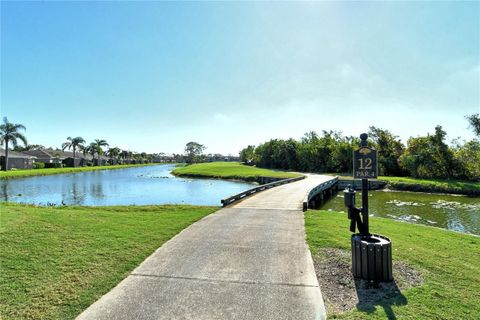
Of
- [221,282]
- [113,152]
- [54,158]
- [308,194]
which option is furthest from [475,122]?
[113,152]

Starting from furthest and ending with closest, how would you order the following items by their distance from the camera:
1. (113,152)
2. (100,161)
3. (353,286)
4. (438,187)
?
(113,152) < (100,161) < (438,187) < (353,286)

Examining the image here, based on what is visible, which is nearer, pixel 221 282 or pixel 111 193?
pixel 221 282

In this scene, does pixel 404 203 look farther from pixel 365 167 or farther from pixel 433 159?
pixel 365 167

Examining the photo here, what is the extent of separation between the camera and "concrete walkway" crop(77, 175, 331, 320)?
425 centimetres

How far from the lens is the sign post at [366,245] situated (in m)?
5.18

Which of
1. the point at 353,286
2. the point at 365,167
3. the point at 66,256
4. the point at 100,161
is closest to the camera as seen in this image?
the point at 353,286

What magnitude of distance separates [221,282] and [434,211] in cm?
1777

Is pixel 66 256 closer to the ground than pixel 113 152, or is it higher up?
closer to the ground

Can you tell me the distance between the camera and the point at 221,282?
17.1 ft

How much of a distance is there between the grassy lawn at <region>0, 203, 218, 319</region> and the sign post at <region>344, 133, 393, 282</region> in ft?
13.9

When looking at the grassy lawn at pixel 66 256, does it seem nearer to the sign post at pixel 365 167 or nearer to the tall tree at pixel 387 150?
the sign post at pixel 365 167

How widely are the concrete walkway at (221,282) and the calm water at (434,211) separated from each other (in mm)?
10275

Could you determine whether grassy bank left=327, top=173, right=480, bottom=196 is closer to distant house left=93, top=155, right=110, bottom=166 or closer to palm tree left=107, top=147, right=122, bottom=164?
distant house left=93, top=155, right=110, bottom=166

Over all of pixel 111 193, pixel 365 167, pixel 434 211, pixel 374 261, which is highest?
pixel 365 167
